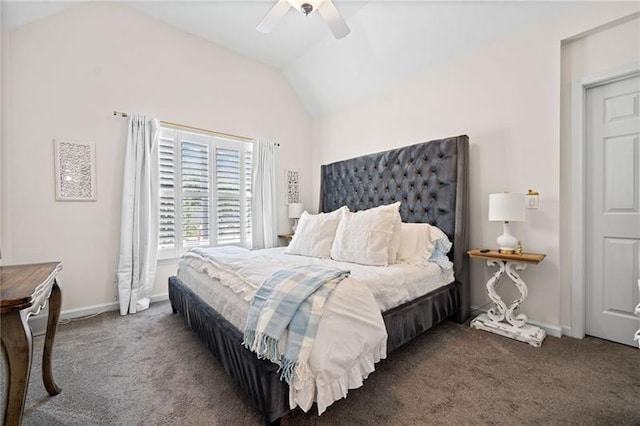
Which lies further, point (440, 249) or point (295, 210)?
point (295, 210)

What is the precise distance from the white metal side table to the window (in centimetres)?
288

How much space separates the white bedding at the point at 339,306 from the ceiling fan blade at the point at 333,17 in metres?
2.03

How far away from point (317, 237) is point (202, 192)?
69.0 inches

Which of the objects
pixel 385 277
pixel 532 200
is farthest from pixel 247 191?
pixel 532 200

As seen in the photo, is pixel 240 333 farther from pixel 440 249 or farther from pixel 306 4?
pixel 306 4

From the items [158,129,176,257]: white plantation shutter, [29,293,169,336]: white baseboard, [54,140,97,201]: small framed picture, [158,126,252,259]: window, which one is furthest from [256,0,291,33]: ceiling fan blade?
A: [29,293,169,336]: white baseboard

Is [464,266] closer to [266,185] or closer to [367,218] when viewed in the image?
[367,218]

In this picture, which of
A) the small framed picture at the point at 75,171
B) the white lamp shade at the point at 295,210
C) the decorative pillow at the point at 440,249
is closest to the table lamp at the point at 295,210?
the white lamp shade at the point at 295,210

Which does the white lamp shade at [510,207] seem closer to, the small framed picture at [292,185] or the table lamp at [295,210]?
the table lamp at [295,210]

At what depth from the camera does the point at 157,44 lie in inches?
119

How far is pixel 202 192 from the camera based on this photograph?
3.41 meters

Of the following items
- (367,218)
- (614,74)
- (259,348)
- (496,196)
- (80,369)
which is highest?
(614,74)

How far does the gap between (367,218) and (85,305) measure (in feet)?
9.62

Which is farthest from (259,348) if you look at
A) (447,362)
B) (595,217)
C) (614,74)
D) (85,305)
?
(614,74)
